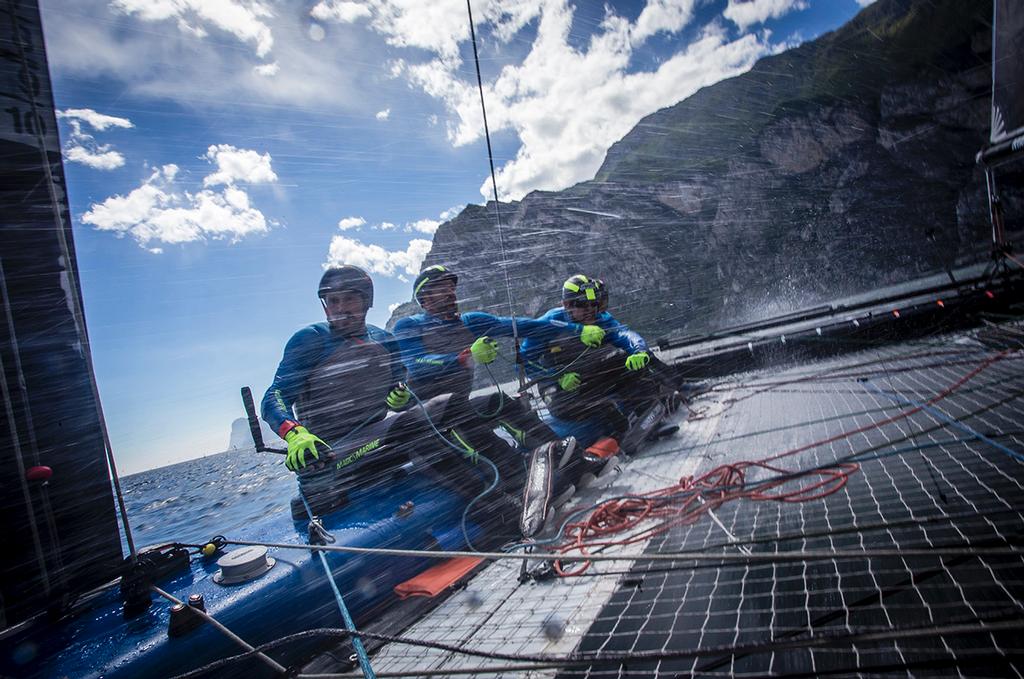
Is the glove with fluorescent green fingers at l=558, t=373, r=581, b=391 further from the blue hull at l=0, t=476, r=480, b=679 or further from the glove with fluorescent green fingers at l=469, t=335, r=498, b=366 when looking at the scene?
the blue hull at l=0, t=476, r=480, b=679

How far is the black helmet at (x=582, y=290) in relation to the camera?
527cm

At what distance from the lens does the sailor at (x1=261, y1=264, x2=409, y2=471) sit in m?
2.84

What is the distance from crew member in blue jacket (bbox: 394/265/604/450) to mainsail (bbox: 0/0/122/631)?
80.6 inches

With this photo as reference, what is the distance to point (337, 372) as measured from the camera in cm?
300

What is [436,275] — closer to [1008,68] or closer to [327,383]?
[327,383]

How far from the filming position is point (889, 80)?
55.8 meters

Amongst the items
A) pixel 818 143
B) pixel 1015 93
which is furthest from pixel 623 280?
pixel 1015 93

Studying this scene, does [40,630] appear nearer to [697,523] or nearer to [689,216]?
[697,523]

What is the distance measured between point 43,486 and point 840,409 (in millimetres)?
5524

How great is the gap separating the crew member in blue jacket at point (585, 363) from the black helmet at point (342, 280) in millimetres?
2162

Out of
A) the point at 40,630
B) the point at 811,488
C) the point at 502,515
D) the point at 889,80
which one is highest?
the point at 889,80

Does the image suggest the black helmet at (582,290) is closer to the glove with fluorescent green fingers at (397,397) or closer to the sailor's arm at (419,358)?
the sailor's arm at (419,358)

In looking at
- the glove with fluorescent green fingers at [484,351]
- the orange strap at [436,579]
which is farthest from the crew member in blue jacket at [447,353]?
the orange strap at [436,579]

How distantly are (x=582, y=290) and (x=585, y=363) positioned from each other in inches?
42.7
